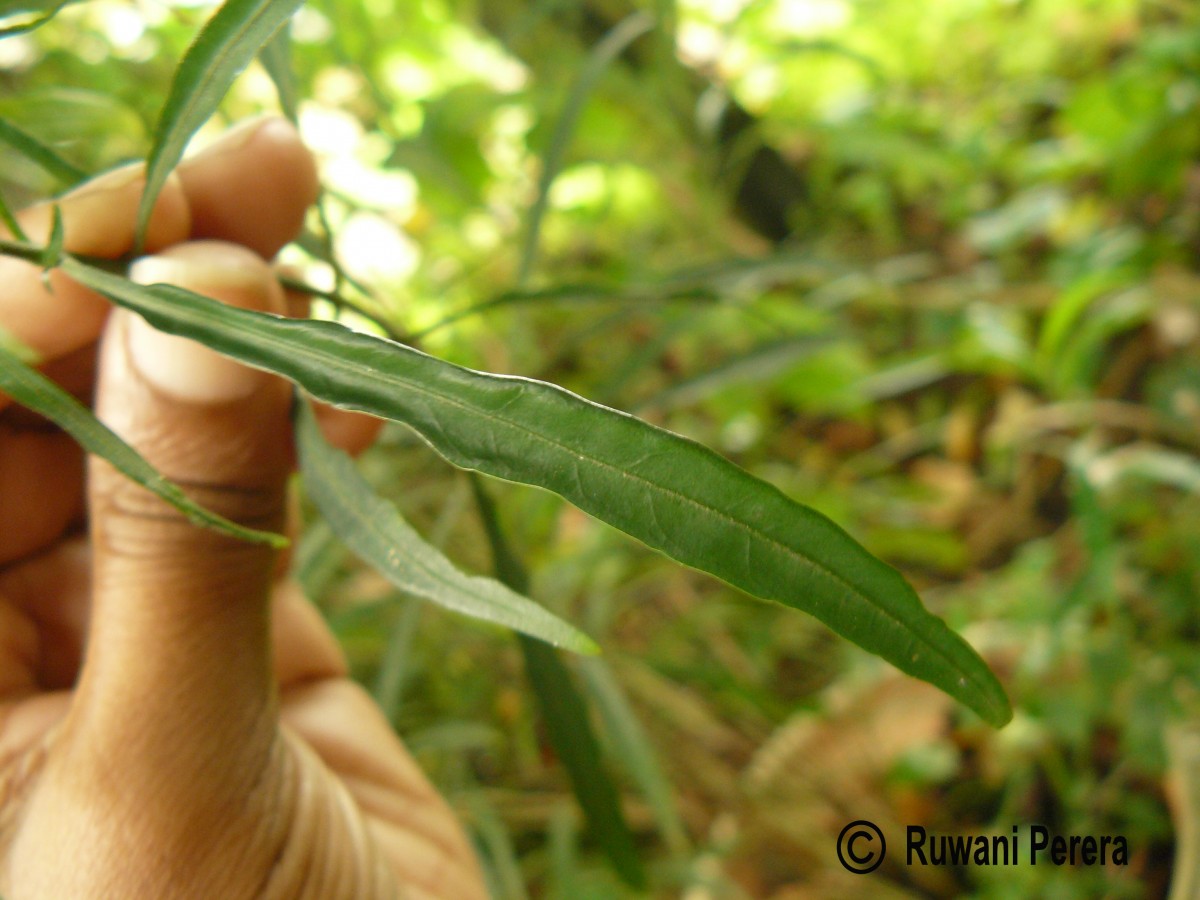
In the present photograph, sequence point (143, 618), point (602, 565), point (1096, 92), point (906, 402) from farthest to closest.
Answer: point (906, 402)
point (1096, 92)
point (602, 565)
point (143, 618)

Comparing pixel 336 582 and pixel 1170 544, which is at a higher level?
pixel 1170 544

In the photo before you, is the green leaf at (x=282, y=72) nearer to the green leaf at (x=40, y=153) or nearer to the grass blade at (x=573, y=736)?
the green leaf at (x=40, y=153)

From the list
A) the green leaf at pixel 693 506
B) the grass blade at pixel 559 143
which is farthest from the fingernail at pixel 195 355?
the grass blade at pixel 559 143

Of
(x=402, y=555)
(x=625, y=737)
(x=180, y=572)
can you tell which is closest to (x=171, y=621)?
(x=180, y=572)

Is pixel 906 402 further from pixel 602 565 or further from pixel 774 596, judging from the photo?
pixel 774 596

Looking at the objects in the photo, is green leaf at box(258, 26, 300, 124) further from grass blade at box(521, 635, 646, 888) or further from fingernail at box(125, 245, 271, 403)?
grass blade at box(521, 635, 646, 888)

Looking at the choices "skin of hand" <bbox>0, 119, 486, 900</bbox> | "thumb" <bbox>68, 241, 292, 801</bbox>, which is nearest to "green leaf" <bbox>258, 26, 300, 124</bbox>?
"skin of hand" <bbox>0, 119, 486, 900</bbox>

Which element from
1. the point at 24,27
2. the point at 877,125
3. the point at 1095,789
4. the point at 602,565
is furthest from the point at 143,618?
the point at 877,125
